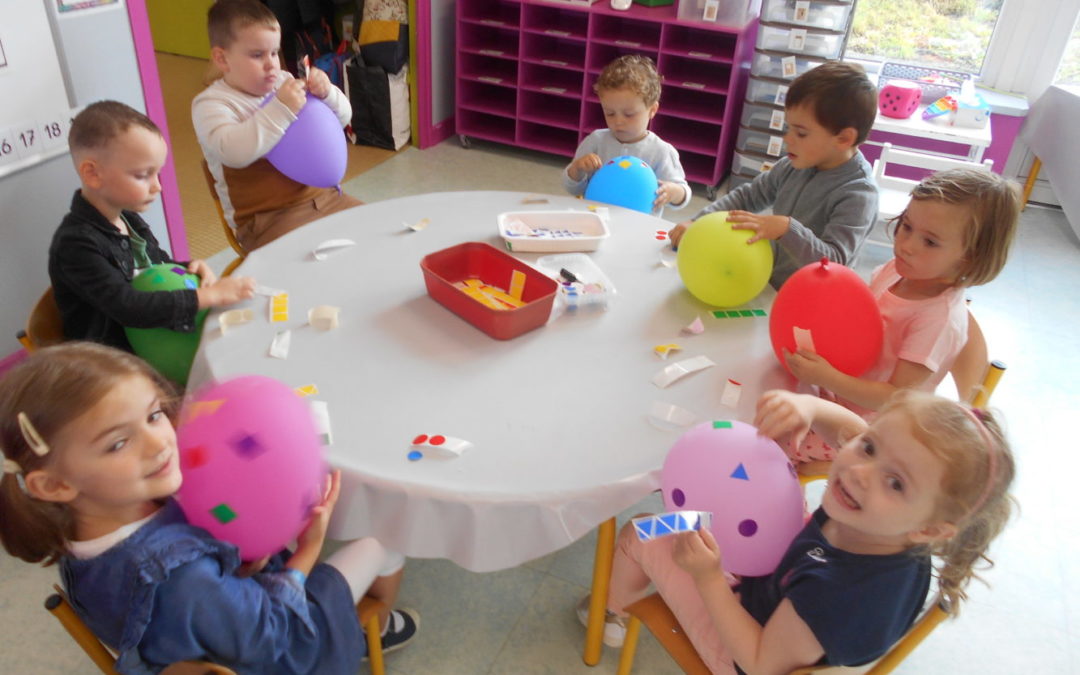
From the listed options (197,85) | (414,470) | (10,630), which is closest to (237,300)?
(414,470)

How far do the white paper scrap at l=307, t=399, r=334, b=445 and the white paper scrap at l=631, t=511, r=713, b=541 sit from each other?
0.51 metres

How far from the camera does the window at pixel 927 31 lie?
398 centimetres

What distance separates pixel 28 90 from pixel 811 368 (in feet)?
7.13

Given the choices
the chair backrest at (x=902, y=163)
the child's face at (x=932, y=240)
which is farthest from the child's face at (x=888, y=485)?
the chair backrest at (x=902, y=163)

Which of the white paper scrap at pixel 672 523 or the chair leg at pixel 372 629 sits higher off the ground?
the white paper scrap at pixel 672 523

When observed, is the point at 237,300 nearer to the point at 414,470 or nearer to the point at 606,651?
the point at 414,470

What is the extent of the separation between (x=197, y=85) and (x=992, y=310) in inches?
191

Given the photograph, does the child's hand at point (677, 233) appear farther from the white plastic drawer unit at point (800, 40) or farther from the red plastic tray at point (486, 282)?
the white plastic drawer unit at point (800, 40)

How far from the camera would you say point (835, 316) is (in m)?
1.37

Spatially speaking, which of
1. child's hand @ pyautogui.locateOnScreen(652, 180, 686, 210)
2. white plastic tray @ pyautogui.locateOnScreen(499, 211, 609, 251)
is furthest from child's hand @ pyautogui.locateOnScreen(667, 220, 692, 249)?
child's hand @ pyautogui.locateOnScreen(652, 180, 686, 210)

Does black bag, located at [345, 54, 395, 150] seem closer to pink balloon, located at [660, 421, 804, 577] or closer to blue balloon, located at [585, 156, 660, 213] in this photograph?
blue balloon, located at [585, 156, 660, 213]

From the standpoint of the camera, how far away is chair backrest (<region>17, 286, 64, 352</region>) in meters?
1.55

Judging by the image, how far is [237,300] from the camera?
1547 mm

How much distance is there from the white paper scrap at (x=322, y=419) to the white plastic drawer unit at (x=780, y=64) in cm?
314
